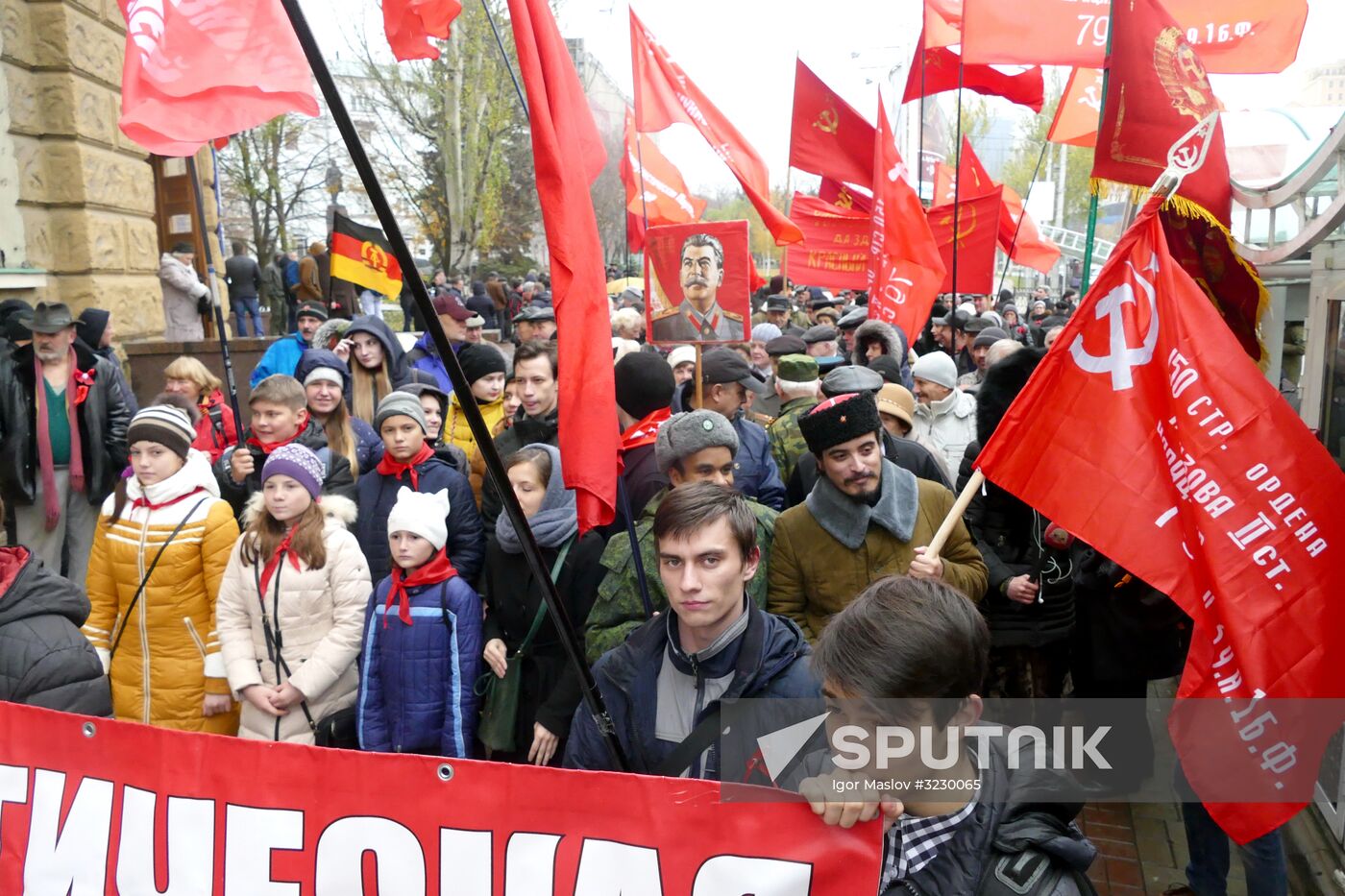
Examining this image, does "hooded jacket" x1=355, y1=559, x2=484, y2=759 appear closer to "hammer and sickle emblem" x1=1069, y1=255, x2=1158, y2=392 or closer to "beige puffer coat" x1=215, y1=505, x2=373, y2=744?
"beige puffer coat" x1=215, y1=505, x2=373, y2=744

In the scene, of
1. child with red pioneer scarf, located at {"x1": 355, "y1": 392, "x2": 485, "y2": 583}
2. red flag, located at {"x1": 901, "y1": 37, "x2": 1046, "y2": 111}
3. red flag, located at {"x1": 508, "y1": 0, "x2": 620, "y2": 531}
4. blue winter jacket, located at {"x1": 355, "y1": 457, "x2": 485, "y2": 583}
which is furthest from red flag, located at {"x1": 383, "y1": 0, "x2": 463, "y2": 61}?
red flag, located at {"x1": 901, "y1": 37, "x2": 1046, "y2": 111}

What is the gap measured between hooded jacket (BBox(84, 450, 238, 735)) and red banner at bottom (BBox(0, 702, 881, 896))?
149cm

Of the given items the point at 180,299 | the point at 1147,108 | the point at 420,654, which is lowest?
the point at 420,654

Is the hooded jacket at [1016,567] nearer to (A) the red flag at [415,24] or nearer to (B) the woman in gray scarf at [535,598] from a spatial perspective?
(B) the woman in gray scarf at [535,598]

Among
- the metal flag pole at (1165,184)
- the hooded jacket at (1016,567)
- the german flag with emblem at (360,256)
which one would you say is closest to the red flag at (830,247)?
the german flag with emblem at (360,256)

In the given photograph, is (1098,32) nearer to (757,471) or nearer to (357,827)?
(757,471)

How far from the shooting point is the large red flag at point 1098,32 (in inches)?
214

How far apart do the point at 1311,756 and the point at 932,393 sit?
3655 mm

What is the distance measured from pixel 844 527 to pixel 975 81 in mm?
7069

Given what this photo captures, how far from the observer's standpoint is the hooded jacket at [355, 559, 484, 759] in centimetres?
374

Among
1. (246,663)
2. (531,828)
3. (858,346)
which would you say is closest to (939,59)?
(858,346)

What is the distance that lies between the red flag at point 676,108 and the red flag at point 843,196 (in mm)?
4267

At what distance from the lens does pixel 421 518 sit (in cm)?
380

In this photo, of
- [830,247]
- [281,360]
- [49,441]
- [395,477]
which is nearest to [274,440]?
[395,477]
